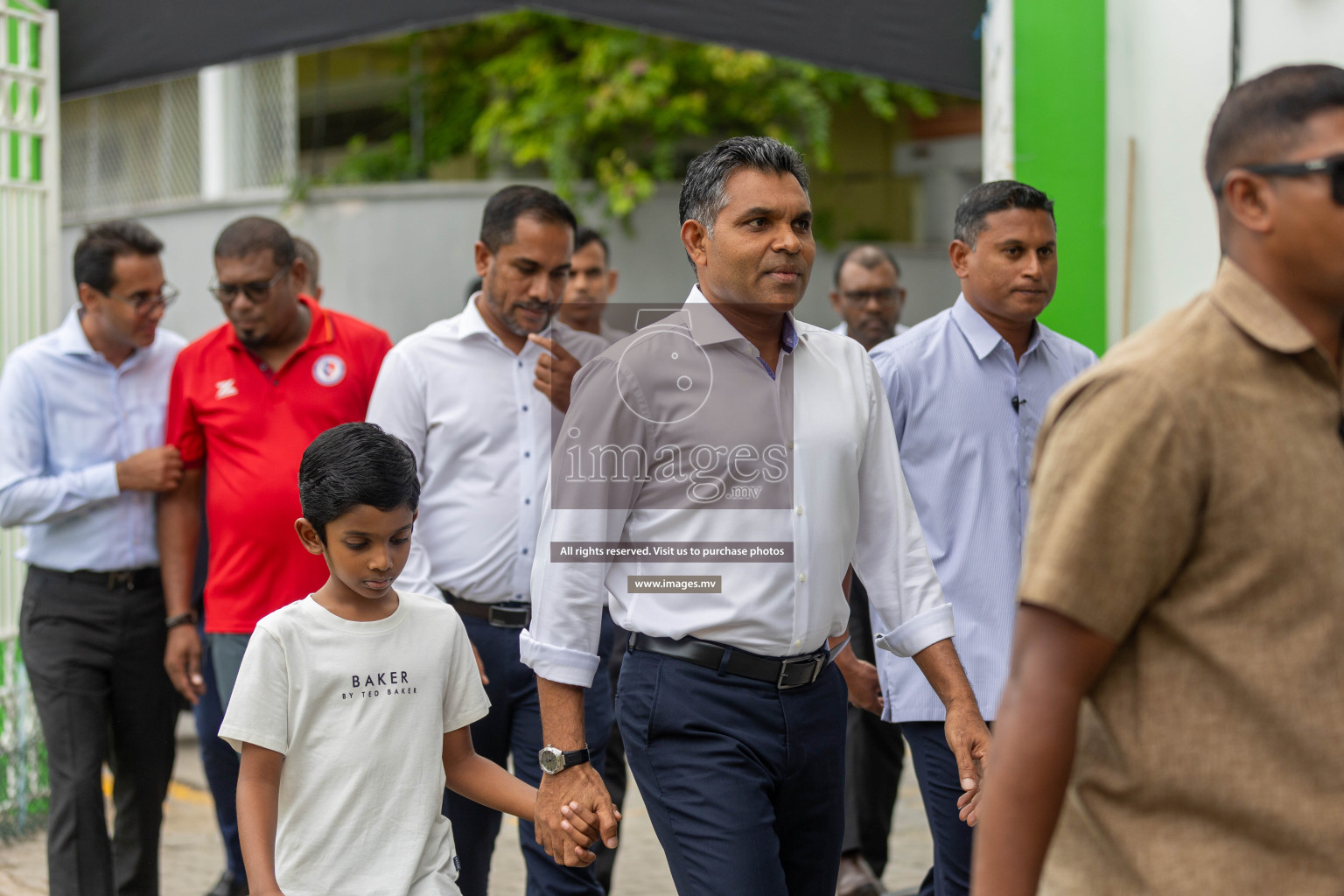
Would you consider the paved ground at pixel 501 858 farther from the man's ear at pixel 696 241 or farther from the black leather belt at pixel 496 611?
the man's ear at pixel 696 241

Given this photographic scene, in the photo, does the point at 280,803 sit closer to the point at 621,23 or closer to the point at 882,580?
the point at 882,580

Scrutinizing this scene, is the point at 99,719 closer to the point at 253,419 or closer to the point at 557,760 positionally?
the point at 253,419

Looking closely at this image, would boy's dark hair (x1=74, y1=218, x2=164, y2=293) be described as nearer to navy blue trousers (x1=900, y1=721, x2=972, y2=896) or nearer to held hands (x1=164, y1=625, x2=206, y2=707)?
held hands (x1=164, y1=625, x2=206, y2=707)

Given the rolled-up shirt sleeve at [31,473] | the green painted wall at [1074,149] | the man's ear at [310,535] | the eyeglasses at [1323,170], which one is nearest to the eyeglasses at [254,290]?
the rolled-up shirt sleeve at [31,473]

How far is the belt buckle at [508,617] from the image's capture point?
4004mm

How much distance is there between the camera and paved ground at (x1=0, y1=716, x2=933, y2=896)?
5.66 m

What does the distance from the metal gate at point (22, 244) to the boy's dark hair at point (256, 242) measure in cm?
209

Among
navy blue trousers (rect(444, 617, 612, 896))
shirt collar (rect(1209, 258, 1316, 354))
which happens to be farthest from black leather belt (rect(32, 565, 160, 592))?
shirt collar (rect(1209, 258, 1316, 354))

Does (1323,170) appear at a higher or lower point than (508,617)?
higher

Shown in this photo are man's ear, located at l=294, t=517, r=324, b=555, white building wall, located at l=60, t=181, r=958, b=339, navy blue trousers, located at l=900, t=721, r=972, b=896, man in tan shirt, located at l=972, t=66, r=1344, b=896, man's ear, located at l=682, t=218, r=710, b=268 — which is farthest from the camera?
white building wall, located at l=60, t=181, r=958, b=339

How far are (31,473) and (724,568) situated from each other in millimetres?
2879

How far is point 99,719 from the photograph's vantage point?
185 inches

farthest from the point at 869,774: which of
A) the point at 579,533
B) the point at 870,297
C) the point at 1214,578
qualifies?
the point at 1214,578

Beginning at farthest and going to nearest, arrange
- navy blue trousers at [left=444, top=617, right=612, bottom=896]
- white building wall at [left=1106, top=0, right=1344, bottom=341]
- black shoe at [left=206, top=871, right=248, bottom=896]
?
black shoe at [left=206, top=871, right=248, bottom=896] < white building wall at [left=1106, top=0, right=1344, bottom=341] < navy blue trousers at [left=444, top=617, right=612, bottom=896]
